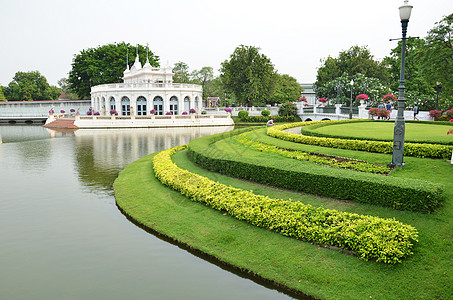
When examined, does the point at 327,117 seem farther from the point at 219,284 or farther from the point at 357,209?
the point at 219,284

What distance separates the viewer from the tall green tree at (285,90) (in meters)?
69.2

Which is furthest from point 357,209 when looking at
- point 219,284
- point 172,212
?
point 172,212

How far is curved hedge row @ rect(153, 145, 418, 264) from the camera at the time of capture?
23.1 ft

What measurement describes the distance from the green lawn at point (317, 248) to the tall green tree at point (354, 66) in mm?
52759

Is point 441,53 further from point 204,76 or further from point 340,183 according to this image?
point 204,76

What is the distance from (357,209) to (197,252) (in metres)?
4.62

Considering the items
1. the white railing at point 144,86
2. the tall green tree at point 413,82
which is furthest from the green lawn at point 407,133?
the white railing at point 144,86

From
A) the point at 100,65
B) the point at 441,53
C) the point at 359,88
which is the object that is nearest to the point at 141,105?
the point at 100,65

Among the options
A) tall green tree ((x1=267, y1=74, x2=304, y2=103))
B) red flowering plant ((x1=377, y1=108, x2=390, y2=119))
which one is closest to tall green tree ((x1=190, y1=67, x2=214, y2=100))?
tall green tree ((x1=267, y1=74, x2=304, y2=103))

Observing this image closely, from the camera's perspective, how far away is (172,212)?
10984 mm

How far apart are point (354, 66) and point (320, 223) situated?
58.5 meters

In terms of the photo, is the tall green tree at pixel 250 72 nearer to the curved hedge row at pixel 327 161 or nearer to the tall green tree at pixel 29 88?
the curved hedge row at pixel 327 161

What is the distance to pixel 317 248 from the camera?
7824 mm

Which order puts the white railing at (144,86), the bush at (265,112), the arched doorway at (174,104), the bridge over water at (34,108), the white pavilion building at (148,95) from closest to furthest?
the white railing at (144,86) → the white pavilion building at (148,95) → the bush at (265,112) → the arched doorway at (174,104) → the bridge over water at (34,108)
